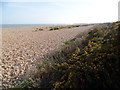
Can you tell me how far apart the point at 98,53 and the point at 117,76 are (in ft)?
2.64

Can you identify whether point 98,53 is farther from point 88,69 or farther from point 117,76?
point 117,76

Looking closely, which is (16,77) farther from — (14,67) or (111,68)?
(111,68)

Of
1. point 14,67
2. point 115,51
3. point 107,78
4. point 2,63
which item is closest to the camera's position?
point 107,78

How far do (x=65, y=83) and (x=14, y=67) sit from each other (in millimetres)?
2883

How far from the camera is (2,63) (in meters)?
5.06

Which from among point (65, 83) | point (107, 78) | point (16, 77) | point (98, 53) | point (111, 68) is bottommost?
point (16, 77)

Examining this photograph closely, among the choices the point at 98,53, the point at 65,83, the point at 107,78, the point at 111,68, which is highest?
the point at 98,53

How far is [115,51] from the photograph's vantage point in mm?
2855

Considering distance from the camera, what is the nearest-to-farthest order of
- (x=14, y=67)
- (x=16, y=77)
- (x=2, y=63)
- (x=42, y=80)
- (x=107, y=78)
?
(x=107, y=78) < (x=42, y=80) < (x=16, y=77) < (x=14, y=67) < (x=2, y=63)

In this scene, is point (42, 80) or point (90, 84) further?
point (42, 80)

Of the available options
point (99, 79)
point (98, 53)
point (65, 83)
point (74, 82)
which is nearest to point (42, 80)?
point (65, 83)

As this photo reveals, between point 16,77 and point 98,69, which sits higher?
point 98,69

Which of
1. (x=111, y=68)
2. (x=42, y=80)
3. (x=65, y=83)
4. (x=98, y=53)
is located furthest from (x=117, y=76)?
(x=42, y=80)

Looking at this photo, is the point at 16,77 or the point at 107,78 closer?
the point at 107,78
